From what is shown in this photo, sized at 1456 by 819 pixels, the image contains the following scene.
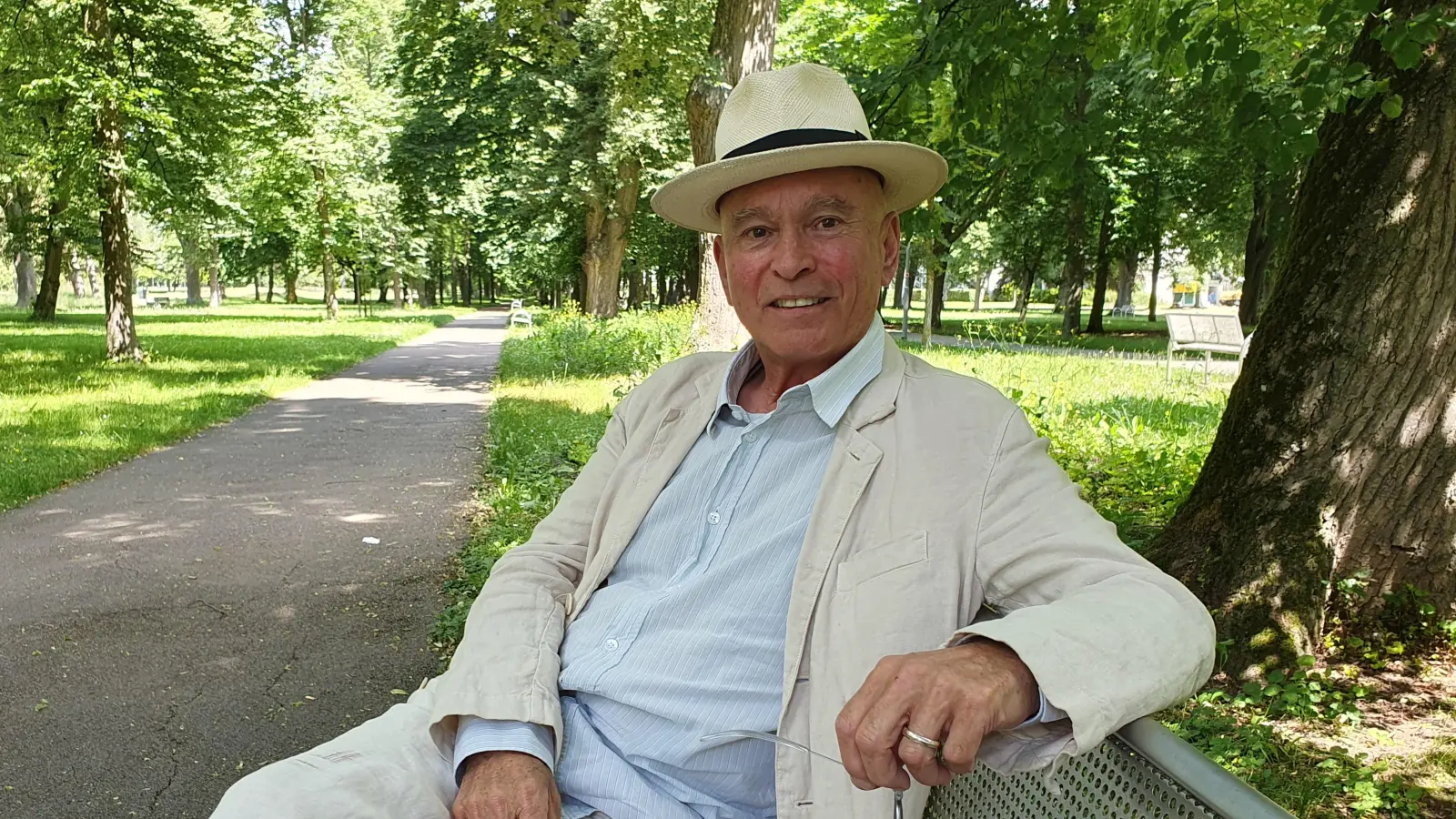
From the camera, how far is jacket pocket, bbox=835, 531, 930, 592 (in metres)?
Answer: 1.76

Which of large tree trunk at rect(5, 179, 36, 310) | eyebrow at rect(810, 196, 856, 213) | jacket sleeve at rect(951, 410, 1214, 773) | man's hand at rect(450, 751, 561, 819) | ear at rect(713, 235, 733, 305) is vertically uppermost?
large tree trunk at rect(5, 179, 36, 310)

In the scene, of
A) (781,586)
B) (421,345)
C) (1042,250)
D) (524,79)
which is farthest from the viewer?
(1042,250)

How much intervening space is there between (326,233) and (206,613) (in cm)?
→ 3358

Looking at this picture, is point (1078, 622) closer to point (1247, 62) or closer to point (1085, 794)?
point (1085, 794)

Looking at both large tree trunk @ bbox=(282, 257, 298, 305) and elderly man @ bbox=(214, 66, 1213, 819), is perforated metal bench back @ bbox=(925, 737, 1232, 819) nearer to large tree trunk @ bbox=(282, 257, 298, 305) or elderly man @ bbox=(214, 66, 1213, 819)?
elderly man @ bbox=(214, 66, 1213, 819)

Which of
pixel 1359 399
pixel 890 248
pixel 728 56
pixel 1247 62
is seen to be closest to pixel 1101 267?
pixel 728 56

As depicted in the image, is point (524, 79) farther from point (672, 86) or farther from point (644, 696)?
point (644, 696)

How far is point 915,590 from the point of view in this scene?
5.68 feet

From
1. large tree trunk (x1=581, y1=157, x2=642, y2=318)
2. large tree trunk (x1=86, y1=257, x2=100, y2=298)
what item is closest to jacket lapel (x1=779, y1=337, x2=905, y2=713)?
large tree trunk (x1=581, y1=157, x2=642, y2=318)

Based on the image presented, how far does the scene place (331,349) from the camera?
70.8ft

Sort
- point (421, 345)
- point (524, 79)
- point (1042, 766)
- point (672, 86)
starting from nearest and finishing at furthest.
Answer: point (1042, 766) → point (672, 86) → point (524, 79) → point (421, 345)

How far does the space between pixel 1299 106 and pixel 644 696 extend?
3.64 metres

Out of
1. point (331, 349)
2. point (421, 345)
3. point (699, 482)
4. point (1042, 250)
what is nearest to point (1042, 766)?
point (699, 482)

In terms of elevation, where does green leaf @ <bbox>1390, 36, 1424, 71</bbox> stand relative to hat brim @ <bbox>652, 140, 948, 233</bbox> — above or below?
above
